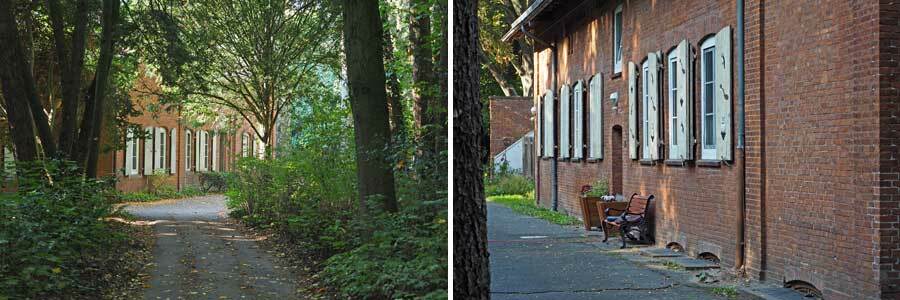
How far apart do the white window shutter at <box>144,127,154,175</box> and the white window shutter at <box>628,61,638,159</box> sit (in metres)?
8.34

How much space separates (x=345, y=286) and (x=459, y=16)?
1963 millimetres

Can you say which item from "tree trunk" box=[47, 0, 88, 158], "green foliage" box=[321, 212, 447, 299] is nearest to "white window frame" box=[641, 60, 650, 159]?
Result: "green foliage" box=[321, 212, 447, 299]

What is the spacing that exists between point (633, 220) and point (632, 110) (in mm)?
1558

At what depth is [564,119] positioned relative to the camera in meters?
16.0

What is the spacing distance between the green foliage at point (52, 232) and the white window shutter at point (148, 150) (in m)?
0.18

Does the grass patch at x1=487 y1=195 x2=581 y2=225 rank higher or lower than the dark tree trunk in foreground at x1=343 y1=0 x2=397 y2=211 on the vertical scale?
lower

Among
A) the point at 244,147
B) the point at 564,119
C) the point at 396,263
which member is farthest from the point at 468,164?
the point at 564,119

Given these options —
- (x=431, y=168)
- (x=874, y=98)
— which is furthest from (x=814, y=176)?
(x=431, y=168)

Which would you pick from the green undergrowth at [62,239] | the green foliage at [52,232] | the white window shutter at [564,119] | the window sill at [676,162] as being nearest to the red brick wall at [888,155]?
the window sill at [676,162]

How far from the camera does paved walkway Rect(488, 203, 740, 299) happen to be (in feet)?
24.3

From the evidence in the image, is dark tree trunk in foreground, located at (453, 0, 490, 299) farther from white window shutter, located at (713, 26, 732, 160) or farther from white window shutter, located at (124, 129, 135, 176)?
white window shutter, located at (713, 26, 732, 160)

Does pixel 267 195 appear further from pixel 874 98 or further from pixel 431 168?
pixel 874 98

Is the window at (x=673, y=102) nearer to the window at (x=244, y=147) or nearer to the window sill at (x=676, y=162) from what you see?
the window sill at (x=676, y=162)

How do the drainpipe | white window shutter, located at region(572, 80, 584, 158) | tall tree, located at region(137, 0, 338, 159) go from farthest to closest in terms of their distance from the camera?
white window shutter, located at region(572, 80, 584, 158) → the drainpipe → tall tree, located at region(137, 0, 338, 159)
